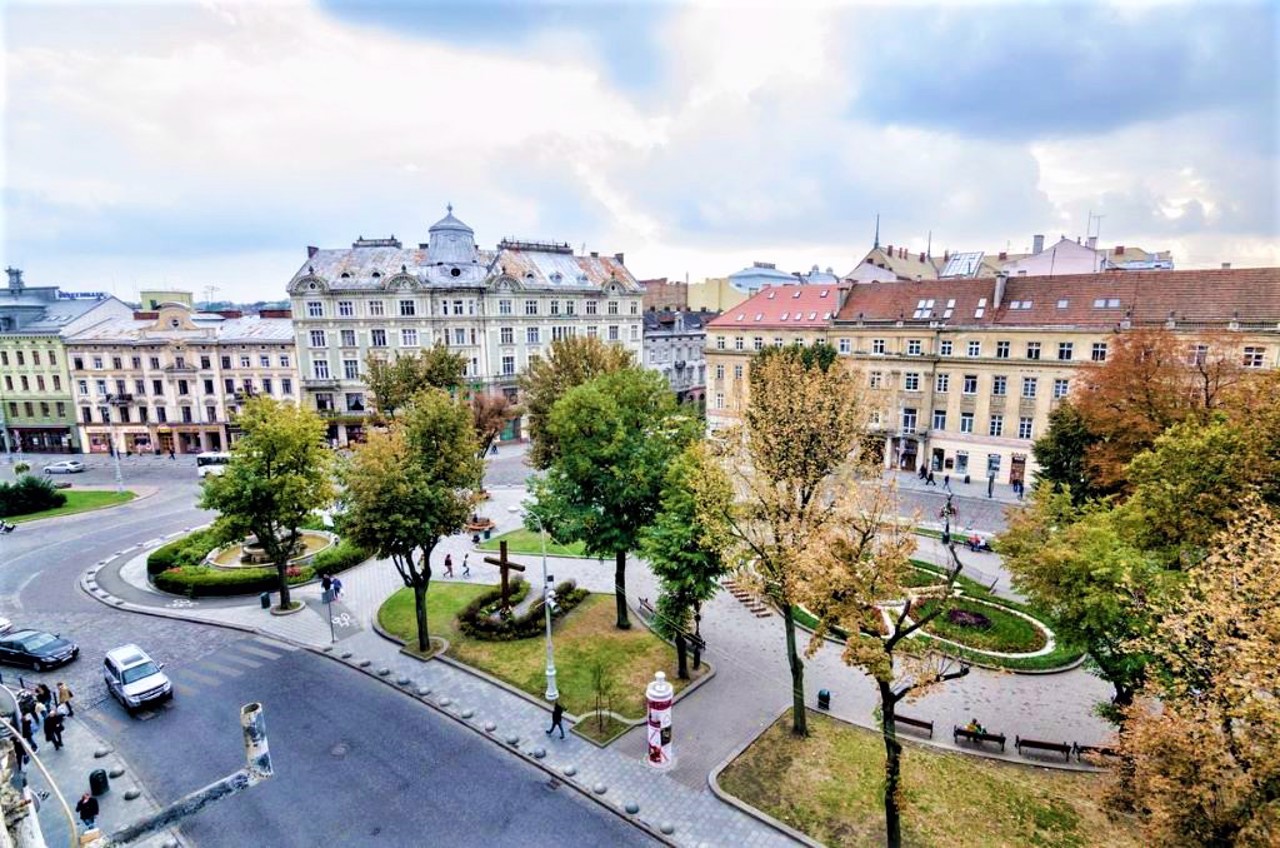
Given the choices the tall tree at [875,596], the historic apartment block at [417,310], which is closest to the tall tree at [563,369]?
the historic apartment block at [417,310]

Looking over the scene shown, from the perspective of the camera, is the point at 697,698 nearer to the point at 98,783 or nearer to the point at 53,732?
the point at 98,783

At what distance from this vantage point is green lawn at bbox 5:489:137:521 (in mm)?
48675

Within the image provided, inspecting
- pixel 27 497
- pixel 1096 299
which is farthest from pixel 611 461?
pixel 27 497

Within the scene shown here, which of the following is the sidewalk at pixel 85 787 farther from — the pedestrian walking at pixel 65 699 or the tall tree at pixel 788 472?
the tall tree at pixel 788 472

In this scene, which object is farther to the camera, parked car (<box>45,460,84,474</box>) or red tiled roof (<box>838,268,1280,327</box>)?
parked car (<box>45,460,84,474</box>)

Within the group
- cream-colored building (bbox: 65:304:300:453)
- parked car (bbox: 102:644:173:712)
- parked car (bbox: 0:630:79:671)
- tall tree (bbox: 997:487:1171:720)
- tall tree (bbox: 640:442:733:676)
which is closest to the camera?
tall tree (bbox: 997:487:1171:720)

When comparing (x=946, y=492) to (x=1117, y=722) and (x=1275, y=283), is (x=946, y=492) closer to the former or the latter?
(x=1275, y=283)

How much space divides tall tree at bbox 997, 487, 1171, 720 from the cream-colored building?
68.8m

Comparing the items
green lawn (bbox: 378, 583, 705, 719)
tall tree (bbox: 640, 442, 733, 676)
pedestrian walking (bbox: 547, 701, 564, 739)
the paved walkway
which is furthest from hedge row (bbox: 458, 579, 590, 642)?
tall tree (bbox: 640, 442, 733, 676)

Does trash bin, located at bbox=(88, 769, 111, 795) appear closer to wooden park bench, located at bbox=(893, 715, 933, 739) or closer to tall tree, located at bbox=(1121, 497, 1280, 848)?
wooden park bench, located at bbox=(893, 715, 933, 739)

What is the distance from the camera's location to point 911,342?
5734 cm

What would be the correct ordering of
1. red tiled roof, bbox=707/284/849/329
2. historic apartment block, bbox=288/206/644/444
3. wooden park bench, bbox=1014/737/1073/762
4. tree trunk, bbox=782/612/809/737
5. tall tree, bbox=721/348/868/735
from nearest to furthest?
wooden park bench, bbox=1014/737/1073/762, tall tree, bbox=721/348/868/735, tree trunk, bbox=782/612/809/737, red tiled roof, bbox=707/284/849/329, historic apartment block, bbox=288/206/644/444

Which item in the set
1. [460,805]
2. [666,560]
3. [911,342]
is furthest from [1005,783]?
[911,342]

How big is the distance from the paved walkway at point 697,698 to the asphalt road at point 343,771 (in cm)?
97
